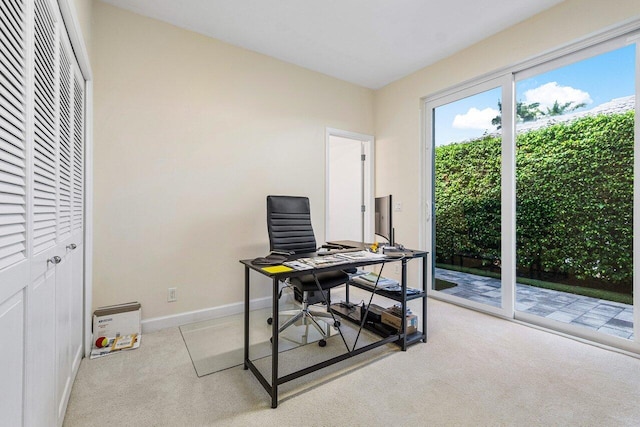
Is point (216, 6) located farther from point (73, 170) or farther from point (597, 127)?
point (597, 127)

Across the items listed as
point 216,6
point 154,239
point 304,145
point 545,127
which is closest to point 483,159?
point 545,127

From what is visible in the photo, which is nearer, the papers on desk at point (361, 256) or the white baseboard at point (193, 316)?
the papers on desk at point (361, 256)

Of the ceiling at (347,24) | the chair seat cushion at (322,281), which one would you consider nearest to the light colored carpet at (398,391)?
the chair seat cushion at (322,281)

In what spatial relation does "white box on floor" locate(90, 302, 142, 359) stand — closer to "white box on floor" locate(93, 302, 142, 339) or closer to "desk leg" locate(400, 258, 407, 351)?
"white box on floor" locate(93, 302, 142, 339)

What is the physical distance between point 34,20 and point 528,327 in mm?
3844

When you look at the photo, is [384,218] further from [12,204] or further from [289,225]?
[12,204]

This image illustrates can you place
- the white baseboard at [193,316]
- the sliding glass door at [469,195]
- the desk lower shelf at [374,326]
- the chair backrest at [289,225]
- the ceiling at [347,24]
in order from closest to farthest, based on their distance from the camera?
1. the desk lower shelf at [374,326]
2. the ceiling at [347,24]
3. the white baseboard at [193,316]
4. the chair backrest at [289,225]
5. the sliding glass door at [469,195]

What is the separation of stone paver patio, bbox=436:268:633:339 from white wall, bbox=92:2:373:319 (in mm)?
2304

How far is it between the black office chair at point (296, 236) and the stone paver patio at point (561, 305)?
5.57 feet

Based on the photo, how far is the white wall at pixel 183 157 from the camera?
2441 millimetres

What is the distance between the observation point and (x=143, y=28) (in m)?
2.58

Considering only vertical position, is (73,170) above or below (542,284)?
above

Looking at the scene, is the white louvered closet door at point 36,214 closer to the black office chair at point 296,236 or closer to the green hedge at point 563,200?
the black office chair at point 296,236

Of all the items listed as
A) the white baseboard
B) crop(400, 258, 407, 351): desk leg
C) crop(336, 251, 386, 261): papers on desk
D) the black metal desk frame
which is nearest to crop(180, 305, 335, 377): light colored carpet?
the white baseboard
